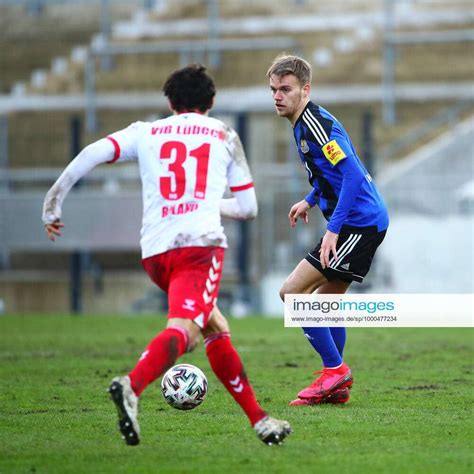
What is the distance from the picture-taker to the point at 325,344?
310 inches

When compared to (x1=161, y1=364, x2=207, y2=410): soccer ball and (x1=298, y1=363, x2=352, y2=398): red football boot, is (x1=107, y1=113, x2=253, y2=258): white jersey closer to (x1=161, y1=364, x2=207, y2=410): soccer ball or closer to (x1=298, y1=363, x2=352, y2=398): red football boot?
(x1=161, y1=364, x2=207, y2=410): soccer ball

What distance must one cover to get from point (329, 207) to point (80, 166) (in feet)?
8.34

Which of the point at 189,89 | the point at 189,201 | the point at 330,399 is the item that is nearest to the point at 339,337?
the point at 330,399

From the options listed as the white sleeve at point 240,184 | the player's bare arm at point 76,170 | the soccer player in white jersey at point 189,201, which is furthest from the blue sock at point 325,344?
the player's bare arm at point 76,170

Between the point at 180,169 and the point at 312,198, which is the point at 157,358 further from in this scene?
the point at 312,198

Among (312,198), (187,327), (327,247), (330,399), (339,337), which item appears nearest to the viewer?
(187,327)

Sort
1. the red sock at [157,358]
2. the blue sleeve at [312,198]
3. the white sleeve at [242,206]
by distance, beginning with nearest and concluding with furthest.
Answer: the red sock at [157,358] → the white sleeve at [242,206] → the blue sleeve at [312,198]

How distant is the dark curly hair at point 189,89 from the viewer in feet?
19.5

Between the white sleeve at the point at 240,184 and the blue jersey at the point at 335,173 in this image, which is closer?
the white sleeve at the point at 240,184

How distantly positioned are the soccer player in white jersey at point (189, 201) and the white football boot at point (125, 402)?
373mm

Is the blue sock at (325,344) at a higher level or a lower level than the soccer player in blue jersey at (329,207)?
lower

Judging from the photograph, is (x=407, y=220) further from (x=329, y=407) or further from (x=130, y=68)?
(x=329, y=407)

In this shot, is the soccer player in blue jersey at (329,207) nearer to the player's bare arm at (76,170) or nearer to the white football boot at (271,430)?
the white football boot at (271,430)

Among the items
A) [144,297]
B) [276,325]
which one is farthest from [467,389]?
[144,297]
